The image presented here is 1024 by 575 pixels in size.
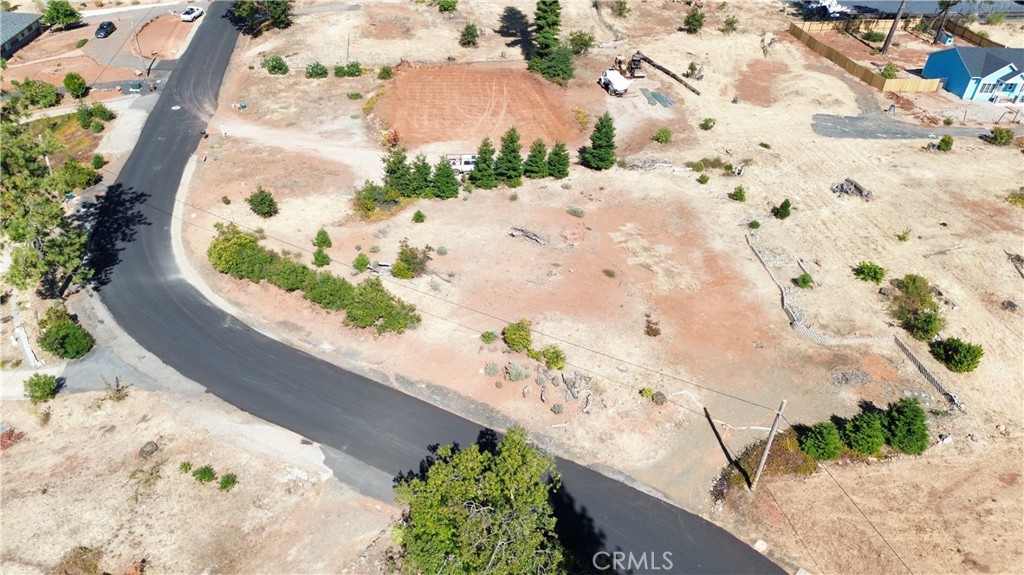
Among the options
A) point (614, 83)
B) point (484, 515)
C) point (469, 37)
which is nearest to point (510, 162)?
point (614, 83)

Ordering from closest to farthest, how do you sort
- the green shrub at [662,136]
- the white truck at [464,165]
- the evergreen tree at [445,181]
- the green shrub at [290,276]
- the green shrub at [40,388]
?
the green shrub at [40,388] < the green shrub at [290,276] < the evergreen tree at [445,181] < the white truck at [464,165] < the green shrub at [662,136]

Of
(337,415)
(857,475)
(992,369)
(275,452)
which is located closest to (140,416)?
(275,452)

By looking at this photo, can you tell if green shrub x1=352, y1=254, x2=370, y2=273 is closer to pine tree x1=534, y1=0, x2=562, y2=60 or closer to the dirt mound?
the dirt mound

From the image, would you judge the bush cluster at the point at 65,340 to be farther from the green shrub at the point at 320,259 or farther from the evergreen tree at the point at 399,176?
the evergreen tree at the point at 399,176

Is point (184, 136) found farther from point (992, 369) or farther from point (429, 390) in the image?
point (992, 369)

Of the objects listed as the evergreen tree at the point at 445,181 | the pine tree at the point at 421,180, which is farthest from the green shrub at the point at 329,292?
the evergreen tree at the point at 445,181

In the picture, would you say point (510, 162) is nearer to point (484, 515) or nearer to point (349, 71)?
point (349, 71)
